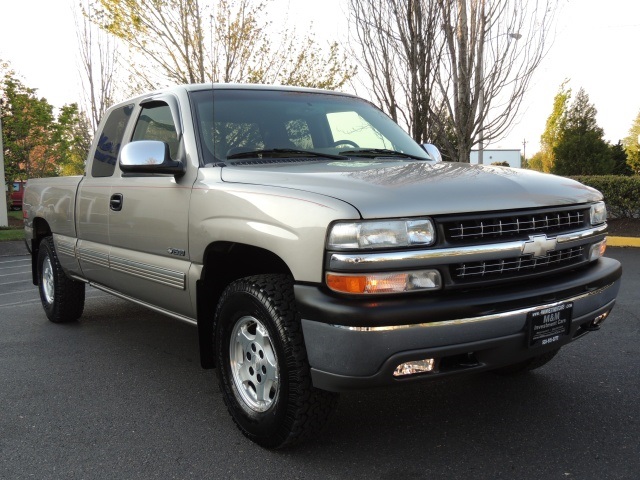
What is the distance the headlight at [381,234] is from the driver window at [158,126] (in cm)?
173

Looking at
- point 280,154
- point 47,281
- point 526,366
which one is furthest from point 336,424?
point 47,281

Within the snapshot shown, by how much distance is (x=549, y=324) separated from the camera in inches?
111

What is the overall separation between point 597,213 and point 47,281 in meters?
4.87

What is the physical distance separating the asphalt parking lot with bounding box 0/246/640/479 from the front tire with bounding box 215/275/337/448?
17cm

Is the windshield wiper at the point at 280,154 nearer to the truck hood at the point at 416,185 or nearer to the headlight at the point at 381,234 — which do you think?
the truck hood at the point at 416,185

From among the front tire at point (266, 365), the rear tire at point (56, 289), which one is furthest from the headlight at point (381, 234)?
the rear tire at point (56, 289)

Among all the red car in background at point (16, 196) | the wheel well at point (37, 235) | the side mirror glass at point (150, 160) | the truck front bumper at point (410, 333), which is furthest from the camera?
the red car in background at point (16, 196)

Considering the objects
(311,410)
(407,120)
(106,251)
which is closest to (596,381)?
(311,410)

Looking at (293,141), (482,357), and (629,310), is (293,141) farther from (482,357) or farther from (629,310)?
(629,310)

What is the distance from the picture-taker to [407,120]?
36.7 ft

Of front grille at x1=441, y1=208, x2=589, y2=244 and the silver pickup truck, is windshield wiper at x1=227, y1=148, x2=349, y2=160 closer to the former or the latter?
the silver pickup truck

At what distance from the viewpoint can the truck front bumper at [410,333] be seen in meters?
2.49

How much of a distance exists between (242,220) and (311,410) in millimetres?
950

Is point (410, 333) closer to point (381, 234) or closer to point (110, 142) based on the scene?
point (381, 234)
